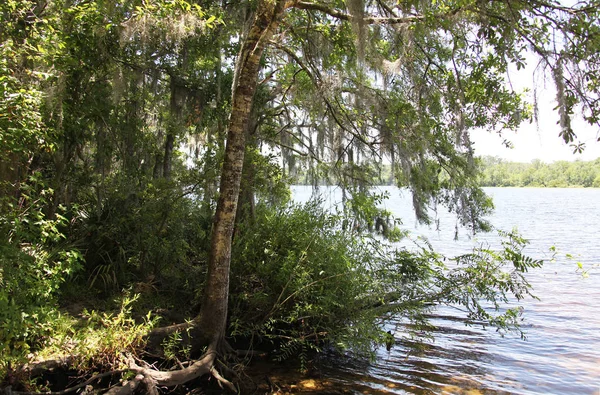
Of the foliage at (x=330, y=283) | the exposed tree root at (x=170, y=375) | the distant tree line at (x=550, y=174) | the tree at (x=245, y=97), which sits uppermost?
the distant tree line at (x=550, y=174)

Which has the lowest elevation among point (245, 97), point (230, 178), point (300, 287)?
point (300, 287)

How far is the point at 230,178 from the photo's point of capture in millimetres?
4770

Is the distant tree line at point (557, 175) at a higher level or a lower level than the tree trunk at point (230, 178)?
higher

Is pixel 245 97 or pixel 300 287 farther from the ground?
pixel 245 97

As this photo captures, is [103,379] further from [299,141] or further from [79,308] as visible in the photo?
[299,141]

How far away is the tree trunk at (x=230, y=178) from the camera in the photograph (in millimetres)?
4734

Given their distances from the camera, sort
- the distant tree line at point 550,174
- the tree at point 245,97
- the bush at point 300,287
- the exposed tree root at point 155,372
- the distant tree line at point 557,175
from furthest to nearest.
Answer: the distant tree line at point 557,175, the distant tree line at point 550,174, the bush at point 300,287, the tree at point 245,97, the exposed tree root at point 155,372

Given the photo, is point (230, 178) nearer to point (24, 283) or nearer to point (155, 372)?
point (155, 372)

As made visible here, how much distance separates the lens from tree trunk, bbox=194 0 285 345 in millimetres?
4734

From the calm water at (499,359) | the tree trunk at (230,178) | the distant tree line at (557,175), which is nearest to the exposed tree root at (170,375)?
the tree trunk at (230,178)

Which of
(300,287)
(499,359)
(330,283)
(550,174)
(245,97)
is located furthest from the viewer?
(550,174)

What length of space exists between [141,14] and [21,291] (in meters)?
3.22

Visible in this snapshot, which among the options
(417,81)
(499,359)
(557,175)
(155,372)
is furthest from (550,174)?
(155,372)

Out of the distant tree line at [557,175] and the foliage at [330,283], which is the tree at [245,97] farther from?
the distant tree line at [557,175]
